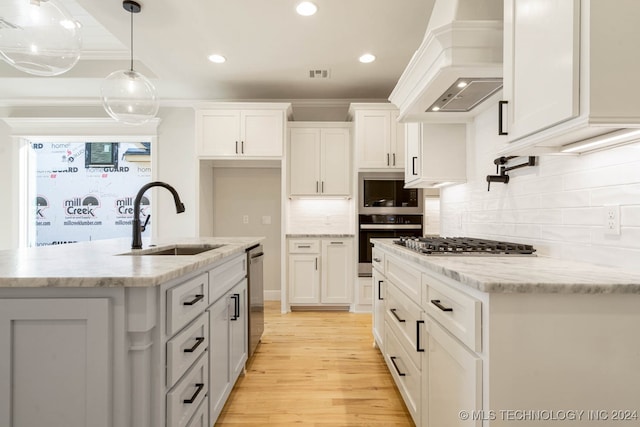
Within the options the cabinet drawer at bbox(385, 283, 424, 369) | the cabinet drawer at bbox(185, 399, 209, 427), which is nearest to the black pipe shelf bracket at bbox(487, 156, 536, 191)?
the cabinet drawer at bbox(385, 283, 424, 369)

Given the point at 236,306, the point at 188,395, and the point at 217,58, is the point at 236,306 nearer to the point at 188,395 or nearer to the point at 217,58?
the point at 188,395

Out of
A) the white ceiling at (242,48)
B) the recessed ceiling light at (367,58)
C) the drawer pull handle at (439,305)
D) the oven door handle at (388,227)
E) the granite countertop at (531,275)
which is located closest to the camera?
the granite countertop at (531,275)

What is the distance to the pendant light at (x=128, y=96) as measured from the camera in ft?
7.66

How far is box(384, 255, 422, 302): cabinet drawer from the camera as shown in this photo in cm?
166

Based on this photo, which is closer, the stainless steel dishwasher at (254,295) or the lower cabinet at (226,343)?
the lower cabinet at (226,343)

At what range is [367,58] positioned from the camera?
343 centimetres

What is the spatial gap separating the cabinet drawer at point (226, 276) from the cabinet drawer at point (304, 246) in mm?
1662

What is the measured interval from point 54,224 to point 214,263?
24.3ft

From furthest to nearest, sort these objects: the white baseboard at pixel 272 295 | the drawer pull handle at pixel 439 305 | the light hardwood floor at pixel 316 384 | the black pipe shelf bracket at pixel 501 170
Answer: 1. the white baseboard at pixel 272 295
2. the black pipe shelf bracket at pixel 501 170
3. the light hardwood floor at pixel 316 384
4. the drawer pull handle at pixel 439 305

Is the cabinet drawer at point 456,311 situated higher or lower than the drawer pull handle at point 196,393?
higher

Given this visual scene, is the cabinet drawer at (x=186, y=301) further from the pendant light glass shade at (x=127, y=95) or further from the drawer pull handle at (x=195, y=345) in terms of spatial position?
the pendant light glass shade at (x=127, y=95)

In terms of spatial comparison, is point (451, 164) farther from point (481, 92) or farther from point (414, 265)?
point (414, 265)

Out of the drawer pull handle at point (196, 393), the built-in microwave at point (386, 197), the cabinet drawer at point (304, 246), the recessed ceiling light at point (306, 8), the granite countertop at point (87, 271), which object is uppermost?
the recessed ceiling light at point (306, 8)

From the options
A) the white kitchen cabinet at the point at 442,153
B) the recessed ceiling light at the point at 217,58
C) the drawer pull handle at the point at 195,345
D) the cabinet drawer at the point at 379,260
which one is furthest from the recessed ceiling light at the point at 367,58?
the drawer pull handle at the point at 195,345
